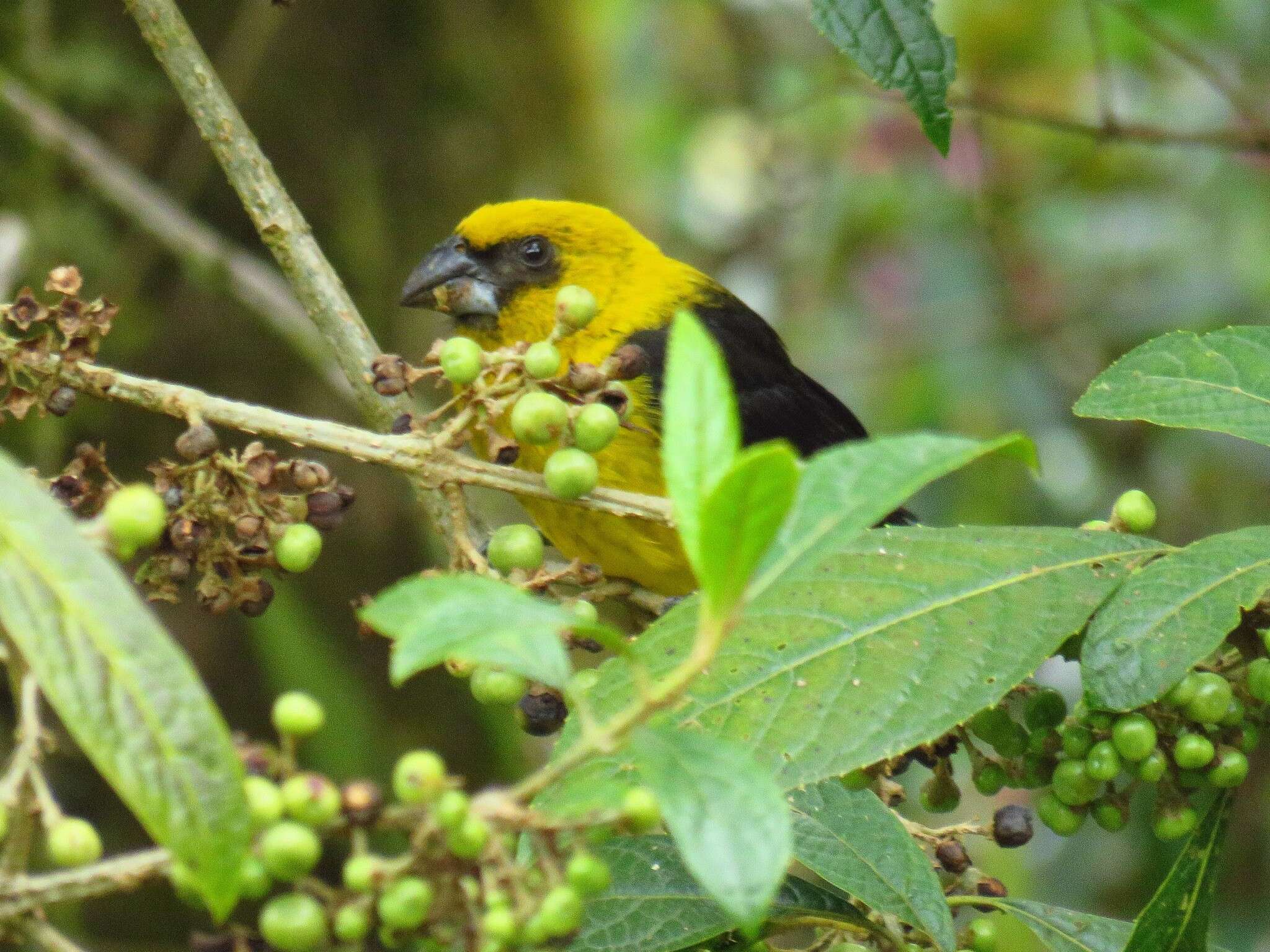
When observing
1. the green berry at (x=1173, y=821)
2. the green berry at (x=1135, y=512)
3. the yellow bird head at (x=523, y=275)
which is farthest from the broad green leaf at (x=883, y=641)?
the yellow bird head at (x=523, y=275)

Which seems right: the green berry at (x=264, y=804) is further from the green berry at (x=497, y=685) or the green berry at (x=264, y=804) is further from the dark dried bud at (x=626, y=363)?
the dark dried bud at (x=626, y=363)

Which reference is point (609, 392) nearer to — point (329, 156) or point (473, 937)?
point (473, 937)

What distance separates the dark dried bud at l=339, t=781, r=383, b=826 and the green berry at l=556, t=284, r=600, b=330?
0.69 meters

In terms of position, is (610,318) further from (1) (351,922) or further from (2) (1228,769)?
(1) (351,922)

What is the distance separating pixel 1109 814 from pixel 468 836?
88 centimetres

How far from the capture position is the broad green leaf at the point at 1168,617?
52.6 inches

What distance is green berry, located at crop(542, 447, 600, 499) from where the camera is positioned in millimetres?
1399

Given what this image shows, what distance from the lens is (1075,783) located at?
1.48m

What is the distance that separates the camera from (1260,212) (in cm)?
483

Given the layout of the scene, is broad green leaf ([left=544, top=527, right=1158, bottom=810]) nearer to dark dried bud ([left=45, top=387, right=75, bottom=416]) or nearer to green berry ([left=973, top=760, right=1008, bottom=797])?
green berry ([left=973, top=760, right=1008, bottom=797])

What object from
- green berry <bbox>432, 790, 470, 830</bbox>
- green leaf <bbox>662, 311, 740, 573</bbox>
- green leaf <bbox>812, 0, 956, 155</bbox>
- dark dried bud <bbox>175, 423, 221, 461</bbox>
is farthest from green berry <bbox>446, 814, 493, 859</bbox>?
green leaf <bbox>812, 0, 956, 155</bbox>

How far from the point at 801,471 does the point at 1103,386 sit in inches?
29.7

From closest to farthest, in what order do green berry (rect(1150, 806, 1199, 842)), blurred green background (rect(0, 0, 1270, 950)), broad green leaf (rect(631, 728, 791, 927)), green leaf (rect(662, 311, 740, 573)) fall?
1. broad green leaf (rect(631, 728, 791, 927))
2. green leaf (rect(662, 311, 740, 573))
3. green berry (rect(1150, 806, 1199, 842))
4. blurred green background (rect(0, 0, 1270, 950))

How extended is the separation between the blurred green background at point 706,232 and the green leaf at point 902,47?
5.08 ft
